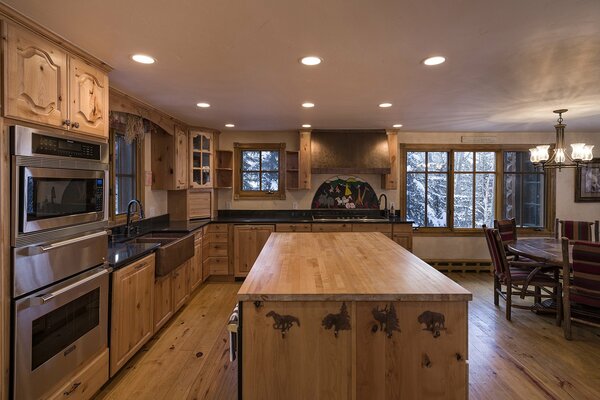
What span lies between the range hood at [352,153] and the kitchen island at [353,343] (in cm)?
378

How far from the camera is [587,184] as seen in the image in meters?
5.58

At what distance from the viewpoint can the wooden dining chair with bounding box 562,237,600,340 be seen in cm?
289

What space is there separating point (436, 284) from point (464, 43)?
1488 mm

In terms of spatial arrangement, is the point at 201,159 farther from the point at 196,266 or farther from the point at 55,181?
the point at 55,181

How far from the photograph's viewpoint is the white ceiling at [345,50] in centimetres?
172

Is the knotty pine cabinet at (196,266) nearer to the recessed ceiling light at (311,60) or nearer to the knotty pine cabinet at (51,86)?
Result: the knotty pine cabinet at (51,86)

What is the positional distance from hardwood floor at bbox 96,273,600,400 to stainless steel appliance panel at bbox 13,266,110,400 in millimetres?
488

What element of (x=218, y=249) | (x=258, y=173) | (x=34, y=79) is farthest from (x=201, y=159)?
(x=34, y=79)

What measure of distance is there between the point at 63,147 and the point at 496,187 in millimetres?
5903

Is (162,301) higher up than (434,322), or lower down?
lower down

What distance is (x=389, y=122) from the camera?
15.7 feet

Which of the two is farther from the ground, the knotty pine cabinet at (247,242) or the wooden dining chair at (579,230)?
the wooden dining chair at (579,230)

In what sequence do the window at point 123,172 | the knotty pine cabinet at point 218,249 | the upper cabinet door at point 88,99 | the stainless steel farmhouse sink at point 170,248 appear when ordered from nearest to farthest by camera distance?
the upper cabinet door at point 88,99
the stainless steel farmhouse sink at point 170,248
the window at point 123,172
the knotty pine cabinet at point 218,249

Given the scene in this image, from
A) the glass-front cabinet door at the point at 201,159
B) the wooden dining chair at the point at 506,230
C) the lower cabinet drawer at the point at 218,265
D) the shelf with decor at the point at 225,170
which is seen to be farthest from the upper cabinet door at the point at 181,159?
the wooden dining chair at the point at 506,230
